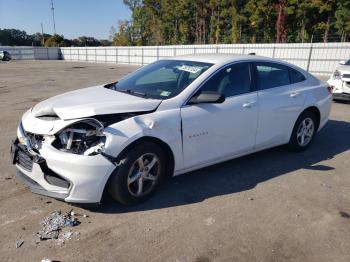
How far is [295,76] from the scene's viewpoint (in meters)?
5.48

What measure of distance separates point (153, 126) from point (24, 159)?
1429 millimetres

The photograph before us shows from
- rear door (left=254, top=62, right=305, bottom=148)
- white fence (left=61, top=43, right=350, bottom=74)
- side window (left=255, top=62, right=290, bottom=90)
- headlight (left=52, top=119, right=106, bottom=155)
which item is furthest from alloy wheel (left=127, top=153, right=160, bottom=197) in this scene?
white fence (left=61, top=43, right=350, bottom=74)

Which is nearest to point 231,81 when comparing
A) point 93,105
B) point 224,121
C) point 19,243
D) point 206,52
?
point 224,121

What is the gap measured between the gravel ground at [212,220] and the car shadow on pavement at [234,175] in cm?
1

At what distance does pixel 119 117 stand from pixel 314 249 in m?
2.25

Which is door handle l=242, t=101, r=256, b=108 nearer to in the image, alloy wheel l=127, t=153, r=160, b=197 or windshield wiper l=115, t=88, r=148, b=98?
windshield wiper l=115, t=88, r=148, b=98

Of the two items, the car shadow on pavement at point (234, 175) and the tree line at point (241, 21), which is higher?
the tree line at point (241, 21)

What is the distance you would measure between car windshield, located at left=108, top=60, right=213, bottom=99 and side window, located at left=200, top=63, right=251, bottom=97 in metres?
0.19

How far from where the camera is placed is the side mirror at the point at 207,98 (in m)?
3.93

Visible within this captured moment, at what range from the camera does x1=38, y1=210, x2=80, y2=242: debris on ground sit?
10.4 ft

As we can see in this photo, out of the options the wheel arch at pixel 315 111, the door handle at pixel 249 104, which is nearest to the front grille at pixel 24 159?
the door handle at pixel 249 104

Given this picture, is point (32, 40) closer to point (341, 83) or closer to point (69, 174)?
point (341, 83)

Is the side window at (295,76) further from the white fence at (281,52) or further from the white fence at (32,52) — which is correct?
the white fence at (32,52)

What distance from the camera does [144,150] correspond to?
3596 mm
